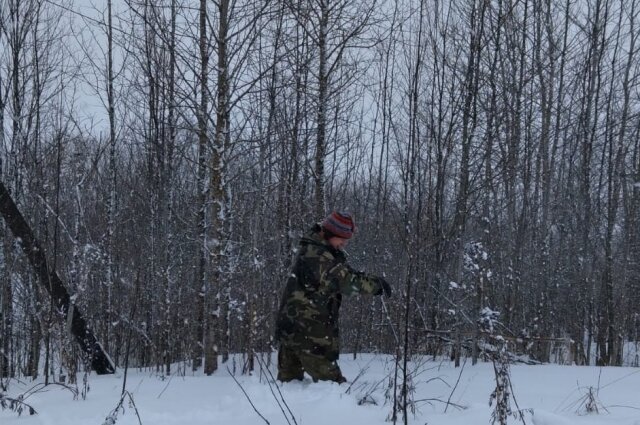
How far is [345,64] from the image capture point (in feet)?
23.3

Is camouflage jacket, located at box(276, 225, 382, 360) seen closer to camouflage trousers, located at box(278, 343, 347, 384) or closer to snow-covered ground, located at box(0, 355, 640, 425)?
camouflage trousers, located at box(278, 343, 347, 384)

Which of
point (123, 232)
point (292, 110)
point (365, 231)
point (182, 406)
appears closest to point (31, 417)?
point (182, 406)

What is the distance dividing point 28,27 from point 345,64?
15.7 ft

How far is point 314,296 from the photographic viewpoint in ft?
14.8

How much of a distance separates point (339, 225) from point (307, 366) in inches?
43.9

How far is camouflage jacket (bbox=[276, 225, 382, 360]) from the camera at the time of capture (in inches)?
173

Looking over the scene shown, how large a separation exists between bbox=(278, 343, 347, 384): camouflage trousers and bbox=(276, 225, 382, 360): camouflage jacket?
5cm

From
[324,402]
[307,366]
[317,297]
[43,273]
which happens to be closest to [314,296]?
[317,297]

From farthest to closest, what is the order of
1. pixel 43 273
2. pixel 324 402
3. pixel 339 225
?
1. pixel 43 273
2. pixel 339 225
3. pixel 324 402

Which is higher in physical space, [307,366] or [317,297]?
[317,297]

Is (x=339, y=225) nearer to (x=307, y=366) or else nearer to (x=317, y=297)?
(x=317, y=297)

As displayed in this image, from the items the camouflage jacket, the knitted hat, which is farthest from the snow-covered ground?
the knitted hat

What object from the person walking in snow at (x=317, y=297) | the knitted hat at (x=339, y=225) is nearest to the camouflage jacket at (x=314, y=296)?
the person walking in snow at (x=317, y=297)

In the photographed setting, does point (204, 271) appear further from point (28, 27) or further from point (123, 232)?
point (123, 232)
